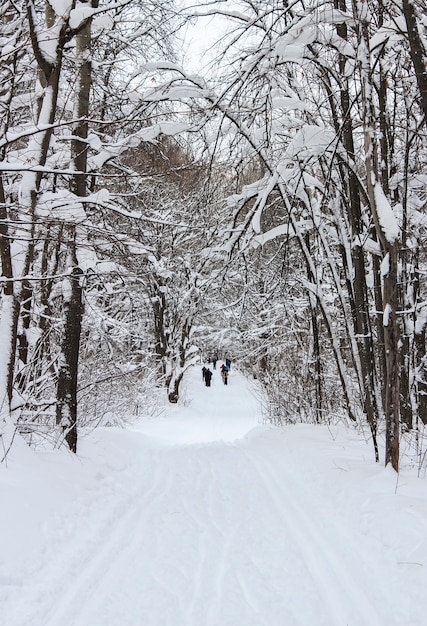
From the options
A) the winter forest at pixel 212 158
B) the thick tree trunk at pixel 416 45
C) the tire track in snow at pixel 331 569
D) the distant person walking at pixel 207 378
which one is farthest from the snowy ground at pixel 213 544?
the distant person walking at pixel 207 378

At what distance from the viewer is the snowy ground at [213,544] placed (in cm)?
278

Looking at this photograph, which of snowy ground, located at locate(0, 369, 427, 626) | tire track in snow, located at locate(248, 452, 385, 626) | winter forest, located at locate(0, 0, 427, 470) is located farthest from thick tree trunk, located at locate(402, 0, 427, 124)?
tire track in snow, located at locate(248, 452, 385, 626)

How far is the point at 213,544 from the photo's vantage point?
3836 mm

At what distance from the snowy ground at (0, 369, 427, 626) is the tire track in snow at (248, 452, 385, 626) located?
11mm

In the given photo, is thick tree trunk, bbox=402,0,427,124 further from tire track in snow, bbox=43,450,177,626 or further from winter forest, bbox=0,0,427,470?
tire track in snow, bbox=43,450,177,626

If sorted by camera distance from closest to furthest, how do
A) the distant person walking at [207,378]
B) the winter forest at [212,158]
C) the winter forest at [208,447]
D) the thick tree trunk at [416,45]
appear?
the winter forest at [208,447]
the thick tree trunk at [416,45]
the winter forest at [212,158]
the distant person walking at [207,378]

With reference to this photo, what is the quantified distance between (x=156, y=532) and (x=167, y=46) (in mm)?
6620

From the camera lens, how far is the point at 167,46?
698 centimetres

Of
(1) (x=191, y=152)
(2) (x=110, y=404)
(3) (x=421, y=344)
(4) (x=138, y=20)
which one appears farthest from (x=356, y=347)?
(2) (x=110, y=404)

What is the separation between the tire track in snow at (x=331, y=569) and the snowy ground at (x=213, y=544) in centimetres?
1

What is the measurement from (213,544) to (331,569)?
1.01 m

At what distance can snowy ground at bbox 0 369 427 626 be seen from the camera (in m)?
2.78

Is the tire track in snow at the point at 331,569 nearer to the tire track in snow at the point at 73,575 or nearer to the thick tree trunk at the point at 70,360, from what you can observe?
the tire track in snow at the point at 73,575

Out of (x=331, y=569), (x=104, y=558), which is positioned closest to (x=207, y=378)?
(x=104, y=558)
